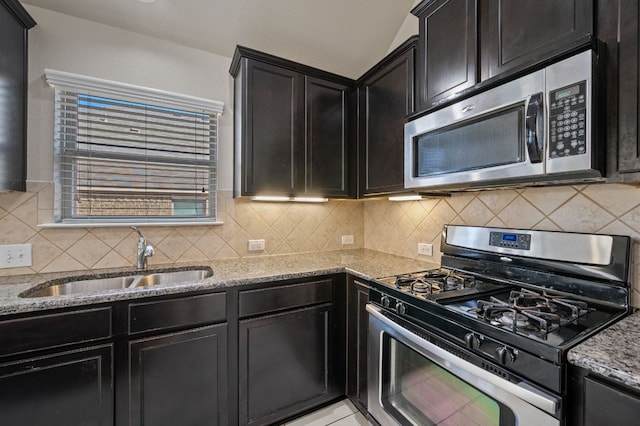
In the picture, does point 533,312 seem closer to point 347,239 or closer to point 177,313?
point 177,313

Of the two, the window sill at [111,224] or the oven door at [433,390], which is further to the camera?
the window sill at [111,224]

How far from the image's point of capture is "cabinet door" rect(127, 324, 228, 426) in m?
1.36

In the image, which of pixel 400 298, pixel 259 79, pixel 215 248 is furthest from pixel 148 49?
pixel 400 298

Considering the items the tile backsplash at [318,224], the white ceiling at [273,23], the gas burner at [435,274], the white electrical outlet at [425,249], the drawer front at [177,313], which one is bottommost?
the drawer front at [177,313]

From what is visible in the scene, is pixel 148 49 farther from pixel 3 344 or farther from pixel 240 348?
pixel 240 348

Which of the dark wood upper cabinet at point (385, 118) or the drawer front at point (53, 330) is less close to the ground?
the dark wood upper cabinet at point (385, 118)

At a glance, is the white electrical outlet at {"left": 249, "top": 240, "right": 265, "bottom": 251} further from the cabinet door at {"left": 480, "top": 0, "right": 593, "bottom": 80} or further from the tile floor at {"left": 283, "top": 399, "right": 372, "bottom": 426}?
the cabinet door at {"left": 480, "top": 0, "right": 593, "bottom": 80}

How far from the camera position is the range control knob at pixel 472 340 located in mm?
1006

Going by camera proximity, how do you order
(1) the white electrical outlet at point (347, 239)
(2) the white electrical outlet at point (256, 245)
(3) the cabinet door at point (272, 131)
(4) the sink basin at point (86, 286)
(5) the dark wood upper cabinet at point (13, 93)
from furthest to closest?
1. (1) the white electrical outlet at point (347, 239)
2. (2) the white electrical outlet at point (256, 245)
3. (3) the cabinet door at point (272, 131)
4. (4) the sink basin at point (86, 286)
5. (5) the dark wood upper cabinet at point (13, 93)

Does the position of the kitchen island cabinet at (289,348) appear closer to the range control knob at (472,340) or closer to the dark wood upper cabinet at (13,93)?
the range control knob at (472,340)

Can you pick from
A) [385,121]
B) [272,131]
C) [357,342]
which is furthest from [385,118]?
[357,342]

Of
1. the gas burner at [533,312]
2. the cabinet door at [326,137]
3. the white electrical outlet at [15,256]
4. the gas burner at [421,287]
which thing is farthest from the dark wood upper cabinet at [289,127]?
the gas burner at [533,312]

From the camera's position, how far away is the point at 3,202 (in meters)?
1.60

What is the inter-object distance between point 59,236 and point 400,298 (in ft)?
6.72
